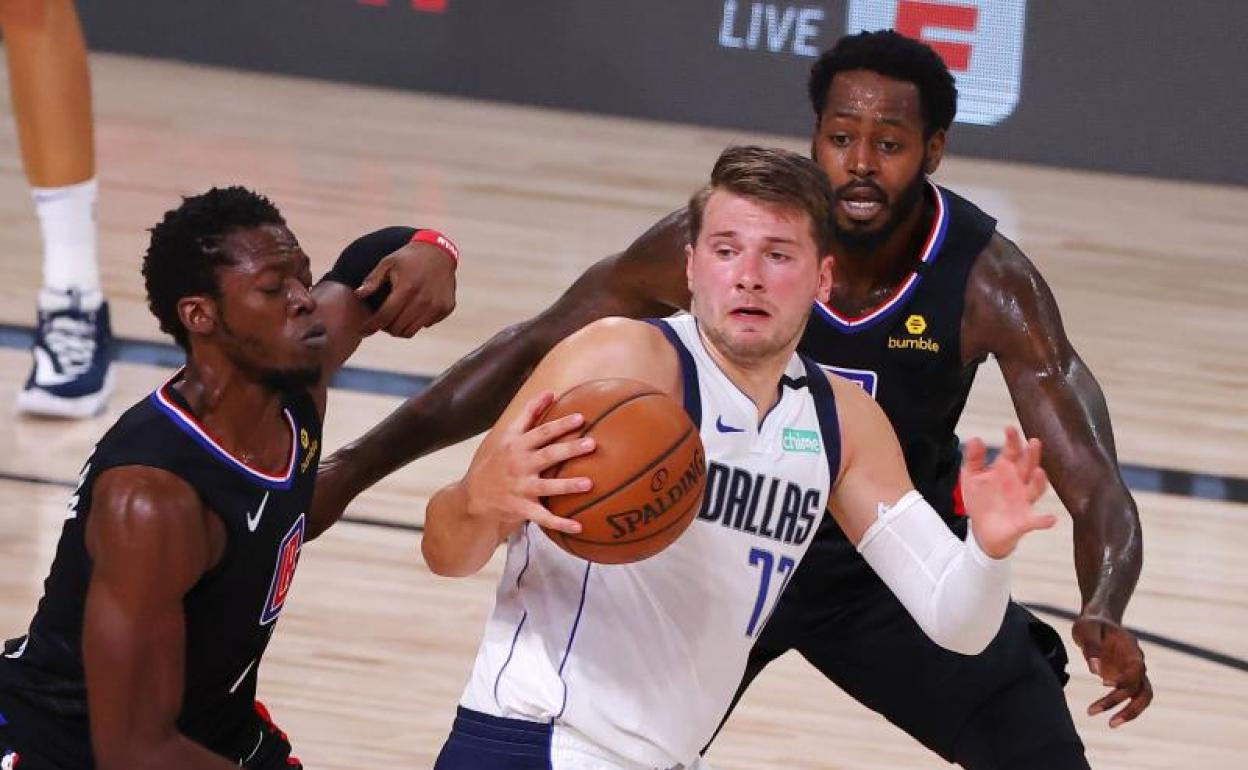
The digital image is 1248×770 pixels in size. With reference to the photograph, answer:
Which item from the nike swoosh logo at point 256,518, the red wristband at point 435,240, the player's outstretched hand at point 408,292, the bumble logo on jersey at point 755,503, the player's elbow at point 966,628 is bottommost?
the player's elbow at point 966,628

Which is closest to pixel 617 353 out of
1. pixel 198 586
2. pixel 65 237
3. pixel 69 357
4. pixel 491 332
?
pixel 198 586

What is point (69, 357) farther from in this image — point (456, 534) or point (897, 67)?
point (456, 534)

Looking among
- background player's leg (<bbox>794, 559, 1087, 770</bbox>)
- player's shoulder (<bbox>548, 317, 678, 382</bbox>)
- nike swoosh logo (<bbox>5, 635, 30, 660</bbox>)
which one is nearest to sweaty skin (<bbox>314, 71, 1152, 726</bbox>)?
background player's leg (<bbox>794, 559, 1087, 770</bbox>)

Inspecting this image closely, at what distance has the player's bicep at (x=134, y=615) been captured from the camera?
2.89m

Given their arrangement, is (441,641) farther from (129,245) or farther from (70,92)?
(129,245)

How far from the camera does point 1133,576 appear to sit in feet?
11.8

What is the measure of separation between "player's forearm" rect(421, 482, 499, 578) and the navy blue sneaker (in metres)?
3.34

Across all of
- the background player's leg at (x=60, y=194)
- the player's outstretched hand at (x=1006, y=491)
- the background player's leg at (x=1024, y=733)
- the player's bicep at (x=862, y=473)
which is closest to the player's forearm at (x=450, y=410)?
the player's bicep at (x=862, y=473)

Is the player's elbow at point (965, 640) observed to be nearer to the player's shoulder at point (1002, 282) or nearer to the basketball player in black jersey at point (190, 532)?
the player's shoulder at point (1002, 282)

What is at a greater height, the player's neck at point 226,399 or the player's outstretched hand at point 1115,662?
the player's neck at point 226,399

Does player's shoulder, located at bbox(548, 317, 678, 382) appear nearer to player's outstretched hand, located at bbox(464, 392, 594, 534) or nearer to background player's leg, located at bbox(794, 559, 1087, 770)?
player's outstretched hand, located at bbox(464, 392, 594, 534)

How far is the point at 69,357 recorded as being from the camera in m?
6.24

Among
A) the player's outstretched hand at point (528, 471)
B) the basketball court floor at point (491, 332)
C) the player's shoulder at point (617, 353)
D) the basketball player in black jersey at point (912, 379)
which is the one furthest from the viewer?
the basketball court floor at point (491, 332)

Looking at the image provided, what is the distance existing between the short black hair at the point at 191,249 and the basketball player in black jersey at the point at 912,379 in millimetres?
760
